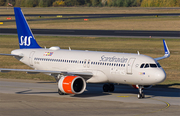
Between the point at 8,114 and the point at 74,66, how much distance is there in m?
11.8

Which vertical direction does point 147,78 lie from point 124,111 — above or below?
above

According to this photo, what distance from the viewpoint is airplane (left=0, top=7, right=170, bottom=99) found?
32.5 meters

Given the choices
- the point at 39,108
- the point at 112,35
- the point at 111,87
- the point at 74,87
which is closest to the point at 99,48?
the point at 112,35

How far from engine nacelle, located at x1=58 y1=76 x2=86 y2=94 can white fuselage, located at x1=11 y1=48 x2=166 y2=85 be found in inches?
79.0

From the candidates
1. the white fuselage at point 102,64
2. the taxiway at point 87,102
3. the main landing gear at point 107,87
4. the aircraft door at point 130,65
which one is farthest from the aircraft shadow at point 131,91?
the aircraft door at point 130,65

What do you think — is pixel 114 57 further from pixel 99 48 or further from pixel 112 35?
pixel 112 35

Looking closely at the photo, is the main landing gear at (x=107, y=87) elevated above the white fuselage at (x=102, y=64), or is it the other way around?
the white fuselage at (x=102, y=64)

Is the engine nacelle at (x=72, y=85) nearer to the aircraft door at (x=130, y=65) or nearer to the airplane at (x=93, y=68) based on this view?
the airplane at (x=93, y=68)

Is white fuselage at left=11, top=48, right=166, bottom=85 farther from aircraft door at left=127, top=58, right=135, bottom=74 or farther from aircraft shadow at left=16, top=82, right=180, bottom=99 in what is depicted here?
aircraft shadow at left=16, top=82, right=180, bottom=99

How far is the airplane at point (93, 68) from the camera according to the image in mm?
32531

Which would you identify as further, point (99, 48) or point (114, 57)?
point (99, 48)

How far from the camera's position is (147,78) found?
3206 cm

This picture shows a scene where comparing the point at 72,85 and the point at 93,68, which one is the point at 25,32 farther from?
the point at 72,85

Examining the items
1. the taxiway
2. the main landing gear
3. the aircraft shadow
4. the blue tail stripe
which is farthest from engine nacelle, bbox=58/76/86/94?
the blue tail stripe
